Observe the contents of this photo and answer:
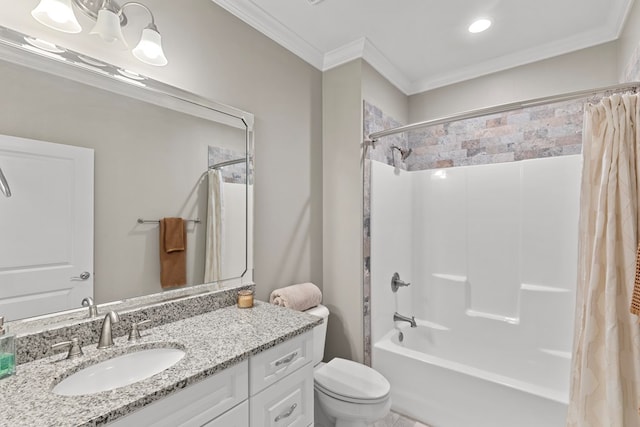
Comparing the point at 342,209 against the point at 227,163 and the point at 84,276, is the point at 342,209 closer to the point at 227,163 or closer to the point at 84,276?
the point at 227,163

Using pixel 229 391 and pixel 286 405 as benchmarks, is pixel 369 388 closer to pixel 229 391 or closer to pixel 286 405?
pixel 286 405

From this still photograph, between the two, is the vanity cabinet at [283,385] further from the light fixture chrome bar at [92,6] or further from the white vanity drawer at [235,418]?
the light fixture chrome bar at [92,6]

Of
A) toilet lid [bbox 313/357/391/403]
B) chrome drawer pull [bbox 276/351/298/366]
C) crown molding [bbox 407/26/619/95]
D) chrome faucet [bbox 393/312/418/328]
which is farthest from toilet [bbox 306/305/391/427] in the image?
crown molding [bbox 407/26/619/95]

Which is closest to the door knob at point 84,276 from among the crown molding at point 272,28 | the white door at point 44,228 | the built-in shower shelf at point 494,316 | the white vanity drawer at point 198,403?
the white door at point 44,228

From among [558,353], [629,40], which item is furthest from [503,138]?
[558,353]

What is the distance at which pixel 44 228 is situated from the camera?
3.43 ft

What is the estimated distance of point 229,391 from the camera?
101 cm

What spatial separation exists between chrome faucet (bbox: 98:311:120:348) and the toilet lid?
1.10 metres

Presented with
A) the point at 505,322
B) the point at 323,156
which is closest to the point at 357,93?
the point at 323,156

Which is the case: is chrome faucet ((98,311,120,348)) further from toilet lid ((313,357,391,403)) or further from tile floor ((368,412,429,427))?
tile floor ((368,412,429,427))

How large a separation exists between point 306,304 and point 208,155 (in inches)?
42.6

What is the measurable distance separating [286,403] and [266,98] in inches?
65.5

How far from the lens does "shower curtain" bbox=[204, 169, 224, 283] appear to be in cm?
155

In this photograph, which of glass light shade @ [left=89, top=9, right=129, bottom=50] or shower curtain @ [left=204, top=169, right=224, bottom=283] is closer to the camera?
glass light shade @ [left=89, top=9, right=129, bottom=50]
